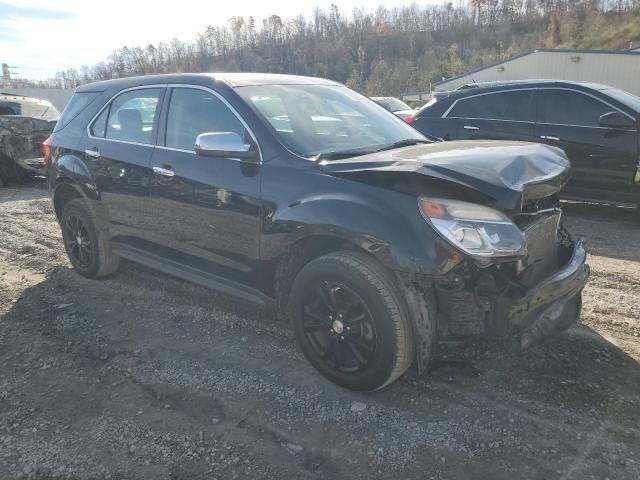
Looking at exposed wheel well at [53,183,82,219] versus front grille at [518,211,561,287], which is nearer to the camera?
front grille at [518,211,561,287]

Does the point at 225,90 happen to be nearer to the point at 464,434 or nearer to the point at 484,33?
the point at 464,434

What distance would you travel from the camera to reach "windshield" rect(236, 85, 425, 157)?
343 cm

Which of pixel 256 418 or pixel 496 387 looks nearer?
pixel 256 418

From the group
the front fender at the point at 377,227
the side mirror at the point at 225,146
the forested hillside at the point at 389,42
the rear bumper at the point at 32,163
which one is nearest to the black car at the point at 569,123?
the side mirror at the point at 225,146

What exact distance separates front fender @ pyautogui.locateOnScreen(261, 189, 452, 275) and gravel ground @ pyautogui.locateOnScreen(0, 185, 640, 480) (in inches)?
23.3

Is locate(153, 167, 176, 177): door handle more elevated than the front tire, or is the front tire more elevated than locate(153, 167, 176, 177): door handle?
locate(153, 167, 176, 177): door handle

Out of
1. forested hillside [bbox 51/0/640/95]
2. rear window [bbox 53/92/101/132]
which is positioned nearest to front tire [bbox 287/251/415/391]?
rear window [bbox 53/92/101/132]

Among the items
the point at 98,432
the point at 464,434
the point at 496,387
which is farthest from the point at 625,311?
the point at 98,432

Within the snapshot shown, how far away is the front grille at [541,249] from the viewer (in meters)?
2.78

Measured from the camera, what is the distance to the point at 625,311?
157 inches

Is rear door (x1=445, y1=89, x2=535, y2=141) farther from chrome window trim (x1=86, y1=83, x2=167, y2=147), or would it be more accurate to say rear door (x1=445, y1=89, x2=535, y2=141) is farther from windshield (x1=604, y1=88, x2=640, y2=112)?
chrome window trim (x1=86, y1=83, x2=167, y2=147)

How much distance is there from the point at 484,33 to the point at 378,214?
4439 inches

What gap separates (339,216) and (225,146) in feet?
3.04

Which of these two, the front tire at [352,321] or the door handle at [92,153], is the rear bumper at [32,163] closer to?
the door handle at [92,153]
